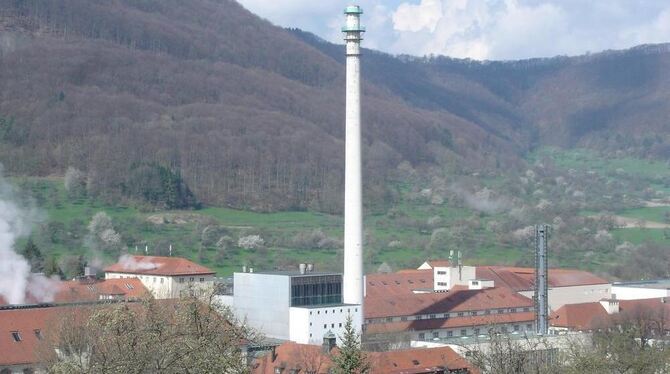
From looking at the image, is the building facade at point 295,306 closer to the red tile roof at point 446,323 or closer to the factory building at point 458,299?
the factory building at point 458,299

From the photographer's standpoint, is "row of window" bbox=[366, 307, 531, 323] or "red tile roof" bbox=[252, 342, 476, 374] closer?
"red tile roof" bbox=[252, 342, 476, 374]

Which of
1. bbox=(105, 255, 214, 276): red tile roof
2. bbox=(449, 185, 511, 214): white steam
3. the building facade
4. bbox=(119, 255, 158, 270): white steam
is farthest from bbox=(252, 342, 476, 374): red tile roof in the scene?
bbox=(449, 185, 511, 214): white steam

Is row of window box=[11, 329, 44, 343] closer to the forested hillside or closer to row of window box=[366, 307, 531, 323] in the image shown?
row of window box=[366, 307, 531, 323]

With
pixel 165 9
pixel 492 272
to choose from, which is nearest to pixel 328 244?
pixel 492 272

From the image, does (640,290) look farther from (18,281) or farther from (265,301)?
(18,281)

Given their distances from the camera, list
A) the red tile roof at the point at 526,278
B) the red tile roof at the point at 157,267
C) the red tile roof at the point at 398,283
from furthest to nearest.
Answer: the red tile roof at the point at 526,278
the red tile roof at the point at 157,267
the red tile roof at the point at 398,283

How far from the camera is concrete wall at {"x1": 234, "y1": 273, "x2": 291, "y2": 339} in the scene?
57.3 m

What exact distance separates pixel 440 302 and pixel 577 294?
15326mm

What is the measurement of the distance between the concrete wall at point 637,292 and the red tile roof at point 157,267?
23.8m

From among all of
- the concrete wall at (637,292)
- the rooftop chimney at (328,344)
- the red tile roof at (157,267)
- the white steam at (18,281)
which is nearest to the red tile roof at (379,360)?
the rooftop chimney at (328,344)

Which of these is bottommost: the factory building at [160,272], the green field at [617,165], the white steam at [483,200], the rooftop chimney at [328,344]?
the rooftop chimney at [328,344]

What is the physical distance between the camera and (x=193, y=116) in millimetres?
144125

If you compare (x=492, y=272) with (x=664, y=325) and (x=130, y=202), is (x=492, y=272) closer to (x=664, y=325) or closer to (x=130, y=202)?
(x=664, y=325)

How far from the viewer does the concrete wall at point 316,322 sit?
185ft
